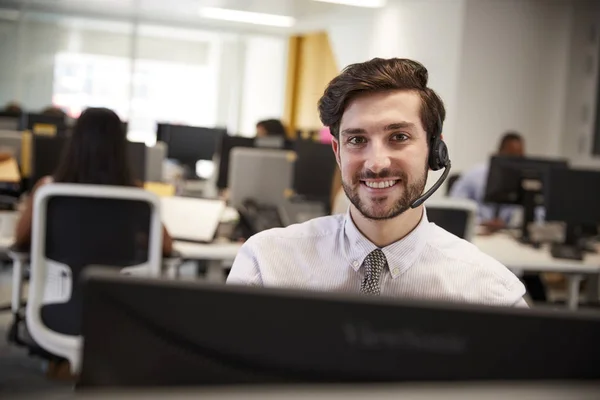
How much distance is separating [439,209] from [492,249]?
1.19 meters

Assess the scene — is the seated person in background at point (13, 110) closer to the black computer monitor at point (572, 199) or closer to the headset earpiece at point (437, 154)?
the black computer monitor at point (572, 199)

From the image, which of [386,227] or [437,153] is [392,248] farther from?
[437,153]

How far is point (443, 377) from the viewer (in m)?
0.61

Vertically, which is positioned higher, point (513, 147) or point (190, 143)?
point (513, 147)

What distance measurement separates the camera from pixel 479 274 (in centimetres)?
142

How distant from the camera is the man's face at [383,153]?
1331 millimetres

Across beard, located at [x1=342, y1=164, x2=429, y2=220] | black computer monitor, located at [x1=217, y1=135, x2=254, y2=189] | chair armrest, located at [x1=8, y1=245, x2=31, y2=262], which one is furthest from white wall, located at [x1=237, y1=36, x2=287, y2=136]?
beard, located at [x1=342, y1=164, x2=429, y2=220]

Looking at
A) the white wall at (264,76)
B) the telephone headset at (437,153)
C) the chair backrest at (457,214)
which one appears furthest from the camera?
the white wall at (264,76)

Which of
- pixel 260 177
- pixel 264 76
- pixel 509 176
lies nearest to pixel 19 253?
pixel 260 177

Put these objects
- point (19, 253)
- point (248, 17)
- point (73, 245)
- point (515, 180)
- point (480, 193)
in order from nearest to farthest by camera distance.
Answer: point (73, 245)
point (19, 253)
point (515, 180)
point (480, 193)
point (248, 17)

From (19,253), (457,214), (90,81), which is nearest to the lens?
(19,253)

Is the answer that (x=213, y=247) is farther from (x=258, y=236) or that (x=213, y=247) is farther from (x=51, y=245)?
(x=258, y=236)

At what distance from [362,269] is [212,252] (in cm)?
245

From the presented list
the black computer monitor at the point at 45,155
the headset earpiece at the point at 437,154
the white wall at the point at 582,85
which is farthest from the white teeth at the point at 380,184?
the white wall at the point at 582,85
